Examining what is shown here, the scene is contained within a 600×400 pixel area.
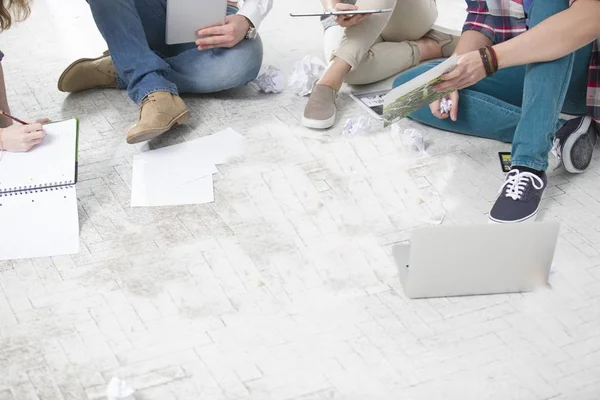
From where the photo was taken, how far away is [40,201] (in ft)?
5.82

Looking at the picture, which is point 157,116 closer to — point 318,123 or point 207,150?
point 207,150

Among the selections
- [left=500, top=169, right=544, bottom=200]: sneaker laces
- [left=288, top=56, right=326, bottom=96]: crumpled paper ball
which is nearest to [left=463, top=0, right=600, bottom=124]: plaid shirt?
[left=500, top=169, right=544, bottom=200]: sneaker laces

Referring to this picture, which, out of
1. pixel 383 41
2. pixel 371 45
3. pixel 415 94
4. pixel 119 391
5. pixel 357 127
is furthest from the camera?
pixel 383 41

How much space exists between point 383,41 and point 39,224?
1.14 meters

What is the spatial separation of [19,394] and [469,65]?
3.54ft

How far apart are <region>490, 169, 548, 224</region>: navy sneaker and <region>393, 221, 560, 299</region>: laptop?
182mm

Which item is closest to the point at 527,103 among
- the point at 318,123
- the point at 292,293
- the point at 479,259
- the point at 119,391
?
the point at 479,259

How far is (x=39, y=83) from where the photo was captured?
2369mm

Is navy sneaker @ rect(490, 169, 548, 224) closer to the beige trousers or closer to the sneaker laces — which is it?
the sneaker laces

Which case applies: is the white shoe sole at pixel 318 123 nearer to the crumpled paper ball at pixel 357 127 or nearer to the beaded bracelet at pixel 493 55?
the crumpled paper ball at pixel 357 127

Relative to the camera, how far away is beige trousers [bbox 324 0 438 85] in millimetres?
2191

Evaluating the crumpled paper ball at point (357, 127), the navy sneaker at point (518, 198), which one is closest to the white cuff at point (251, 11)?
the crumpled paper ball at point (357, 127)

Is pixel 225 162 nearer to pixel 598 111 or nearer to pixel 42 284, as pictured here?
pixel 42 284

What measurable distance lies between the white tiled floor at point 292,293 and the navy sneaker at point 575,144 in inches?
1.5
